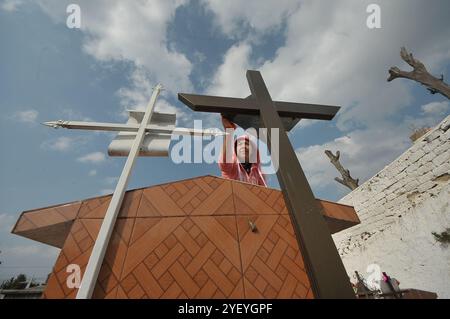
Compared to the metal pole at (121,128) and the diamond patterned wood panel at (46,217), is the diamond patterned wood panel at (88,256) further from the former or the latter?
the metal pole at (121,128)

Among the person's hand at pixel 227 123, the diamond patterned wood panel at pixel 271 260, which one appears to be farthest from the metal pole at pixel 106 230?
the diamond patterned wood panel at pixel 271 260

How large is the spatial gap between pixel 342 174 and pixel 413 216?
7.37 metres

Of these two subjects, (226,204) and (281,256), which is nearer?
(281,256)

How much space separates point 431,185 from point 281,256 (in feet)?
16.2

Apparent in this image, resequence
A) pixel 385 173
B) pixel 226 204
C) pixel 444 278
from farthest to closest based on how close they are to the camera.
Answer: pixel 385 173, pixel 444 278, pixel 226 204

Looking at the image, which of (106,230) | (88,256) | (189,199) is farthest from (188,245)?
(88,256)

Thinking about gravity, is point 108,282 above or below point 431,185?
below

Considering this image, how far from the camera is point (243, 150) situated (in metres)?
3.34

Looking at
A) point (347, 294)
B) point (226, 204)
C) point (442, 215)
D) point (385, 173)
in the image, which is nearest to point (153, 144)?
point (226, 204)

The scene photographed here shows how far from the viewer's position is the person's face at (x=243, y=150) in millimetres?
3311

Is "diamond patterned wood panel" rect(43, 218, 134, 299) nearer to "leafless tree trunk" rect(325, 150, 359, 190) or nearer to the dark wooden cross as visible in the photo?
the dark wooden cross

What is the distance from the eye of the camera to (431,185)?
4656mm
